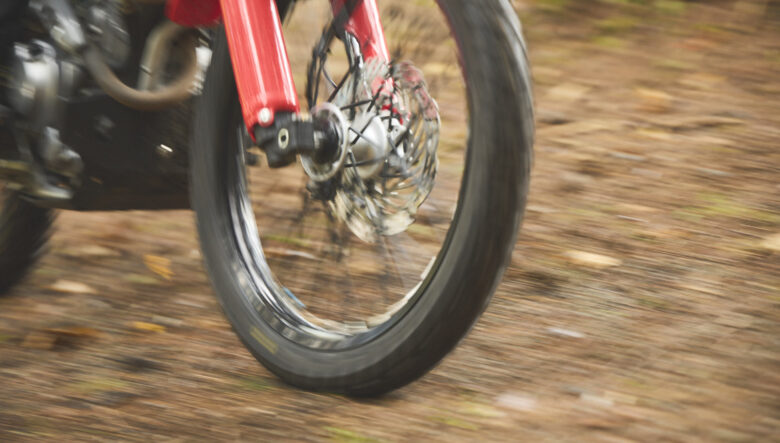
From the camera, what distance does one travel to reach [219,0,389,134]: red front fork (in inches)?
64.2

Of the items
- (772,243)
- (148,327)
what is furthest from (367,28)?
(772,243)

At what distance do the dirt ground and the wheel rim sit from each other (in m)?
0.14

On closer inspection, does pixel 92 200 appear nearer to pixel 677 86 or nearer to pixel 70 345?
pixel 70 345

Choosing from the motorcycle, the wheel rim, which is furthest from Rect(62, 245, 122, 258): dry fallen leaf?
the wheel rim

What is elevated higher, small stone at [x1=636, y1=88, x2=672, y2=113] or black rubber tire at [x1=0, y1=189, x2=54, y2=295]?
small stone at [x1=636, y1=88, x2=672, y2=113]

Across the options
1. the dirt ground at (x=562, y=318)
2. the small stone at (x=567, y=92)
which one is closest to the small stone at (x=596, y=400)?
the dirt ground at (x=562, y=318)

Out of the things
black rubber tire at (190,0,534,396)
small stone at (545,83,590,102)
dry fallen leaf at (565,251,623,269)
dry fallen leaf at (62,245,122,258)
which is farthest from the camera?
small stone at (545,83,590,102)

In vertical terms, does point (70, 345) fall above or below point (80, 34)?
below

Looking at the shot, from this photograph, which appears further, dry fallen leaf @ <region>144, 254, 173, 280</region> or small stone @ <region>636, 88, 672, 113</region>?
small stone @ <region>636, 88, 672, 113</region>

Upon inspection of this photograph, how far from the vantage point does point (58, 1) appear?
1947mm

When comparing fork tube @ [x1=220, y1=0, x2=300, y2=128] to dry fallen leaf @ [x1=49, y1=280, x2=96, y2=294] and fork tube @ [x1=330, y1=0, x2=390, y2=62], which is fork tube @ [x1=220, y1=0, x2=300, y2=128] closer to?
fork tube @ [x1=330, y1=0, x2=390, y2=62]

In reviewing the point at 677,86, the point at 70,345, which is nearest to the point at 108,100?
the point at 70,345

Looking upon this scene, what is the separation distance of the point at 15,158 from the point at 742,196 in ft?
5.96

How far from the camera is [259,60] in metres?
1.63
